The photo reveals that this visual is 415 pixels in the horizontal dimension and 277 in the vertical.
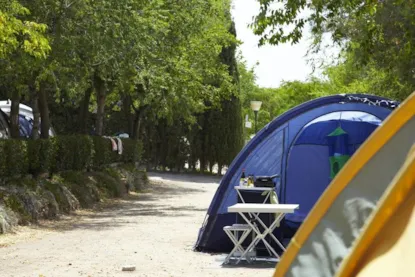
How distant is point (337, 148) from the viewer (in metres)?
14.1

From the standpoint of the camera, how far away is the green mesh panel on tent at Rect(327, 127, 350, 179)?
46.0ft

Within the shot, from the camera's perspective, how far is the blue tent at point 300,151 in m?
13.2

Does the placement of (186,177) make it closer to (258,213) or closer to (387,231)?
(258,213)

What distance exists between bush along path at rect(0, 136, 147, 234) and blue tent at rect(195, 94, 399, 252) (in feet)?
11.7

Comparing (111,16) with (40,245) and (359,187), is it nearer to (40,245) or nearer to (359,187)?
(40,245)

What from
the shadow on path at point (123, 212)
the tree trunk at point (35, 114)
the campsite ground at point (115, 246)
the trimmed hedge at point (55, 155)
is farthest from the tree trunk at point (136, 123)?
the tree trunk at point (35, 114)

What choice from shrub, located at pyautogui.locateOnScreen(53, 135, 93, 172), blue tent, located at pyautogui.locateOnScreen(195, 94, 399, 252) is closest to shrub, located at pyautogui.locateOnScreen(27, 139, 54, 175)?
shrub, located at pyautogui.locateOnScreen(53, 135, 93, 172)

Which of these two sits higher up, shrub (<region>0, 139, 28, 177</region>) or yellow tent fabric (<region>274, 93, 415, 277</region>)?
shrub (<region>0, 139, 28, 177</region>)

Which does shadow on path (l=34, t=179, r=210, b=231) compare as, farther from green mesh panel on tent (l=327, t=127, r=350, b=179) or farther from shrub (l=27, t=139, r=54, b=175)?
green mesh panel on tent (l=327, t=127, r=350, b=179)

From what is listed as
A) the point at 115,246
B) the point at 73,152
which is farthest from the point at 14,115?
the point at 115,246

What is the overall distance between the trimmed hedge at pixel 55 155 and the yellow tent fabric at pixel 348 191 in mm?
11489

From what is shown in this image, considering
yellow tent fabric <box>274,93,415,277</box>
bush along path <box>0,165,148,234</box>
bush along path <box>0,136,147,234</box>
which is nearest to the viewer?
yellow tent fabric <box>274,93,415,277</box>

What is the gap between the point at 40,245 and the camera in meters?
13.4

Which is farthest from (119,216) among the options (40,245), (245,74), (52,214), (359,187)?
(245,74)
